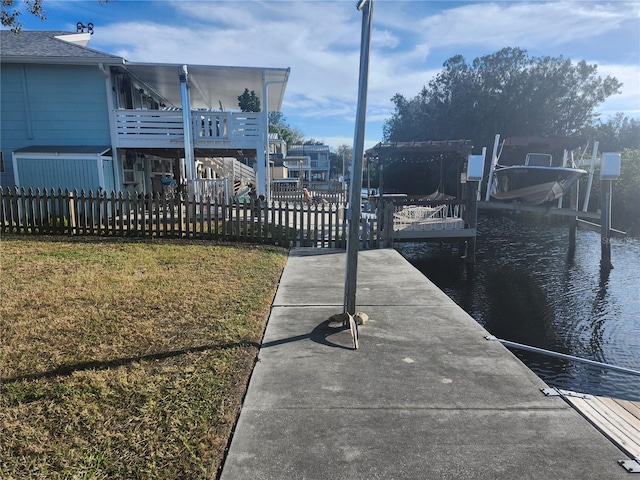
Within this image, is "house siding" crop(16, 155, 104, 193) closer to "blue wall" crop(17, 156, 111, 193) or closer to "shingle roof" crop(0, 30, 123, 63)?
"blue wall" crop(17, 156, 111, 193)

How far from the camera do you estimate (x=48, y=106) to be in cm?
1369

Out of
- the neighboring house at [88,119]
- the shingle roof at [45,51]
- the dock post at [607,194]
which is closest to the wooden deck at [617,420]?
the neighboring house at [88,119]

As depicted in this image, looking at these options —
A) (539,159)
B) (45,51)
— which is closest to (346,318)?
(45,51)

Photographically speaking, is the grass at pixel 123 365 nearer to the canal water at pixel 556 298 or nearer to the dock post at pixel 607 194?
the canal water at pixel 556 298

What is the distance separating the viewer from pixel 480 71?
51094 millimetres

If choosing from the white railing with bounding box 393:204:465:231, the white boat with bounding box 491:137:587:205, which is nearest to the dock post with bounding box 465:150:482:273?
the white railing with bounding box 393:204:465:231

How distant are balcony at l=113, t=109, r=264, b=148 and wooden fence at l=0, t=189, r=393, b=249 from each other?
12.6ft

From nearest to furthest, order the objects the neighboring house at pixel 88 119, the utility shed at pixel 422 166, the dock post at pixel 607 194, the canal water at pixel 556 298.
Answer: the canal water at pixel 556 298
the neighboring house at pixel 88 119
the dock post at pixel 607 194
the utility shed at pixel 422 166

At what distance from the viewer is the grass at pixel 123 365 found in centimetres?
256

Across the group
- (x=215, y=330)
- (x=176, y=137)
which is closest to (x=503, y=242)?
(x=176, y=137)

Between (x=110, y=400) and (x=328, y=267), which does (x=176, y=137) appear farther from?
(x=110, y=400)

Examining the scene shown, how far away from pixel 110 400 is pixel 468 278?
463 inches

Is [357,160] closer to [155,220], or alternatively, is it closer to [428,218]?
[155,220]

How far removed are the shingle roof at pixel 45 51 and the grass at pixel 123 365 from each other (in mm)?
8499
